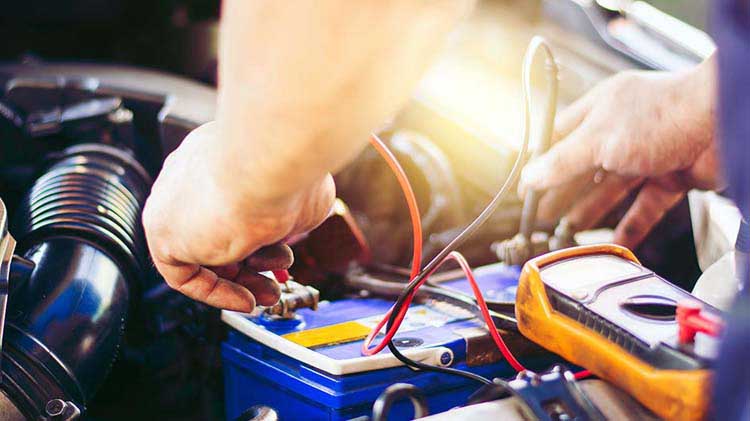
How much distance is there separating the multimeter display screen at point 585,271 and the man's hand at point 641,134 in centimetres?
20

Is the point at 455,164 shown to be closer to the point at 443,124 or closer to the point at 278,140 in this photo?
the point at 443,124

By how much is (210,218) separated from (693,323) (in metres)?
0.34

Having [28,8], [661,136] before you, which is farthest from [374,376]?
[28,8]

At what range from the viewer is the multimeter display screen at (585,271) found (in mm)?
691

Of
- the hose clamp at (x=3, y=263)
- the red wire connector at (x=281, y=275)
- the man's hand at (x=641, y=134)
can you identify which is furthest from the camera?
the man's hand at (x=641, y=134)

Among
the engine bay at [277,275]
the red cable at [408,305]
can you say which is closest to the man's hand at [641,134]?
the engine bay at [277,275]

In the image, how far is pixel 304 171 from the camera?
50 centimetres

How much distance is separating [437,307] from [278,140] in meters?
0.42

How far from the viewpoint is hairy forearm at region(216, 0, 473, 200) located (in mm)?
461

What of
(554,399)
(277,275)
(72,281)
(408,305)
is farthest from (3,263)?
(554,399)

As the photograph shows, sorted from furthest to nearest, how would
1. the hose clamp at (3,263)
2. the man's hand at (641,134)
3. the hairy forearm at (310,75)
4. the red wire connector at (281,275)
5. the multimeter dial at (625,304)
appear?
1. the man's hand at (641,134)
2. the red wire connector at (281,275)
3. the hose clamp at (3,263)
4. the multimeter dial at (625,304)
5. the hairy forearm at (310,75)

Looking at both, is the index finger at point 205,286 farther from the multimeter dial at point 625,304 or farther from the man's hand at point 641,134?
the man's hand at point 641,134

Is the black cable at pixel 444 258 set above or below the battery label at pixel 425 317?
above

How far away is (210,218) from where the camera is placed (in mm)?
536
